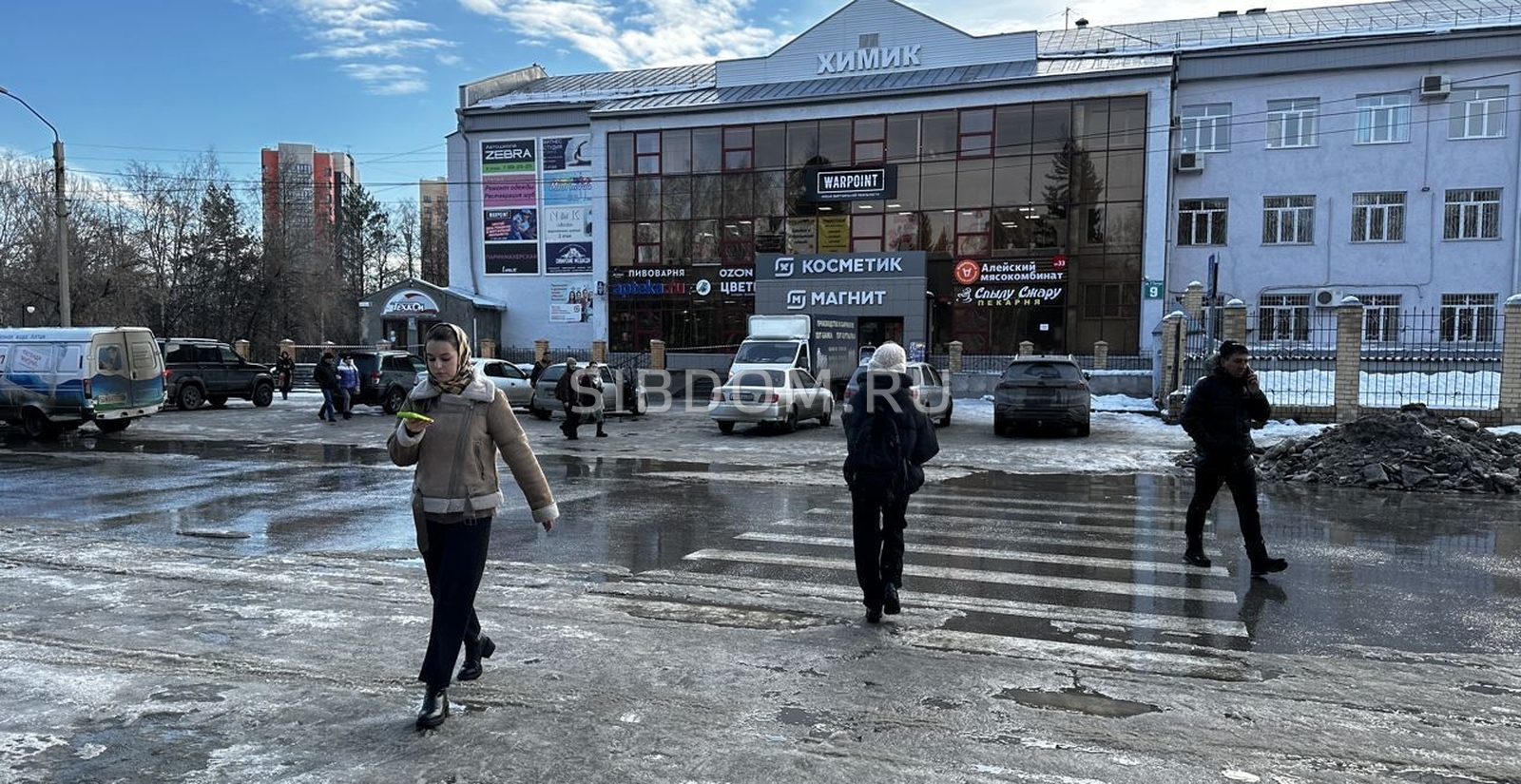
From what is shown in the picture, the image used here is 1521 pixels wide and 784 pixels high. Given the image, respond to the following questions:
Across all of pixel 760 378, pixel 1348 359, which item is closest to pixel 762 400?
pixel 760 378

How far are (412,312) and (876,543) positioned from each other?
36.3 m

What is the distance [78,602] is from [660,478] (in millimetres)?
7607

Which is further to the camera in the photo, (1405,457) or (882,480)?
(1405,457)

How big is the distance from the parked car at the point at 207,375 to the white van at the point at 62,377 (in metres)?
6.07

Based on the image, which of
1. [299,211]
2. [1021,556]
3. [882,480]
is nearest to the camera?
[882,480]

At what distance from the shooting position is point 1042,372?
18.8 metres

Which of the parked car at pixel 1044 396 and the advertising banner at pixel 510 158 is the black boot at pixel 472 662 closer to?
the parked car at pixel 1044 396

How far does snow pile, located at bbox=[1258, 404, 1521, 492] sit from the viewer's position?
39.7 ft

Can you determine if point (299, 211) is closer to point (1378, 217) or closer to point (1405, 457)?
point (1378, 217)

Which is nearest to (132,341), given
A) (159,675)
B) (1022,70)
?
(159,675)

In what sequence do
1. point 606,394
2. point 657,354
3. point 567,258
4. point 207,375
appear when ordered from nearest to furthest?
point 606,394, point 207,375, point 657,354, point 567,258

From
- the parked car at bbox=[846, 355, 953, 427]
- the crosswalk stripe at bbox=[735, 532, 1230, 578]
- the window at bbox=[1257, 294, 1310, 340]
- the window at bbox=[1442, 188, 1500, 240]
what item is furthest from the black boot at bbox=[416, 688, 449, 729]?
the window at bbox=[1442, 188, 1500, 240]

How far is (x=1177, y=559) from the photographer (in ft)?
25.6

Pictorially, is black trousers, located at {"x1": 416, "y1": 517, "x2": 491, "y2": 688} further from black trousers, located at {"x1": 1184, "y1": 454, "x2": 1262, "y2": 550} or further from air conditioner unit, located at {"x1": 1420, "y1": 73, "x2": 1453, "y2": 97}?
air conditioner unit, located at {"x1": 1420, "y1": 73, "x2": 1453, "y2": 97}
